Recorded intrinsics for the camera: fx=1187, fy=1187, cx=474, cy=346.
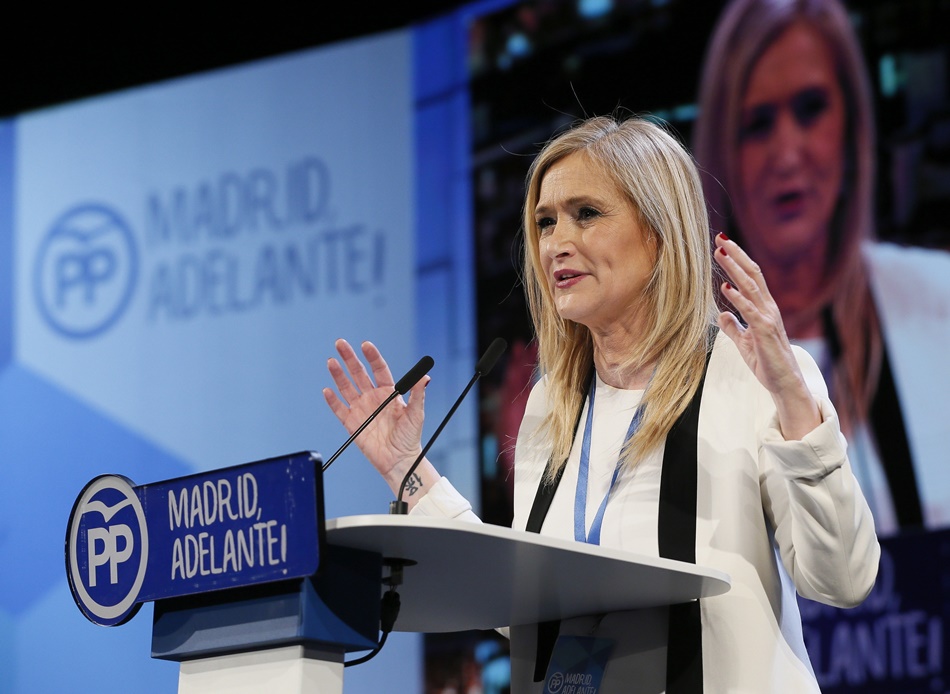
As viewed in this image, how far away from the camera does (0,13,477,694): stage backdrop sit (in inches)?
162

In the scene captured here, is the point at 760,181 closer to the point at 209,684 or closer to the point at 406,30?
the point at 406,30

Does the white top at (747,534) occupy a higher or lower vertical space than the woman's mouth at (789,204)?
lower

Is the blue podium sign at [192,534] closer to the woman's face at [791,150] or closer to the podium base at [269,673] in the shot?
the podium base at [269,673]

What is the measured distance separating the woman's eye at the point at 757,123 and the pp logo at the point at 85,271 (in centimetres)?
256

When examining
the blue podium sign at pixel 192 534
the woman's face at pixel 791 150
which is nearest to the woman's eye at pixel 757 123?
the woman's face at pixel 791 150

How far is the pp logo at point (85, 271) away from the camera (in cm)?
485

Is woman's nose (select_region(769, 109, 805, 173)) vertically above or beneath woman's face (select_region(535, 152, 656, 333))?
above

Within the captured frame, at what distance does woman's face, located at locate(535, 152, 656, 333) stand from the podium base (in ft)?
2.63

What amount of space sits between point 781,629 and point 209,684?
0.79 meters

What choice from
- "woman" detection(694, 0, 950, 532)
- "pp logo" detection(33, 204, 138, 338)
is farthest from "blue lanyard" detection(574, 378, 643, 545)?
"pp logo" detection(33, 204, 138, 338)

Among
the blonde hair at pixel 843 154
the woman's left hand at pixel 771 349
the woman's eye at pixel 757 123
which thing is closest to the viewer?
the woman's left hand at pixel 771 349

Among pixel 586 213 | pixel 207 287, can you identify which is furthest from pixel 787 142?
pixel 207 287

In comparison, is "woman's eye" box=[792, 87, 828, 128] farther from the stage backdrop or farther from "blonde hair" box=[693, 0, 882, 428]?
the stage backdrop

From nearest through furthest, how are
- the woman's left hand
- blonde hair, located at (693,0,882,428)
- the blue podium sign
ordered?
the blue podium sign, the woman's left hand, blonde hair, located at (693,0,882,428)
